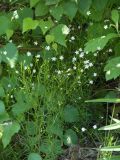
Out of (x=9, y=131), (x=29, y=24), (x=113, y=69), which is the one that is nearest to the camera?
(x=9, y=131)

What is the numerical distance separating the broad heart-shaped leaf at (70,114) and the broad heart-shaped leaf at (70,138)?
6cm

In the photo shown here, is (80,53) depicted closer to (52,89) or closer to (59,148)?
(52,89)

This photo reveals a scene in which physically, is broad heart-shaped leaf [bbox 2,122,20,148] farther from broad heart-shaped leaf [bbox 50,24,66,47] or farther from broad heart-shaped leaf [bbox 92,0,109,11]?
Answer: broad heart-shaped leaf [bbox 92,0,109,11]

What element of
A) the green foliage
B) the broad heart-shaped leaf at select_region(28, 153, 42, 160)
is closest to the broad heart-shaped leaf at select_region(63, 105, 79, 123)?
the green foliage

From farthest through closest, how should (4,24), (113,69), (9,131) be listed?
(4,24) → (113,69) → (9,131)

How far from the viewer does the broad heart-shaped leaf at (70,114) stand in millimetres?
2520

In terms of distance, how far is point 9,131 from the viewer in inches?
87.0

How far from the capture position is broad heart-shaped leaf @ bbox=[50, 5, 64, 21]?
7.91ft

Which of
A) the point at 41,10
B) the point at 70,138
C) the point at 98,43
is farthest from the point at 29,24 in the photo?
the point at 70,138

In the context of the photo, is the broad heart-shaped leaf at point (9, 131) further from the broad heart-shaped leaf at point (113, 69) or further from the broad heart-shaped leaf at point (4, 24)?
the broad heart-shaped leaf at point (4, 24)

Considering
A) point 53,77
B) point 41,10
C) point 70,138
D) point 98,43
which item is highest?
point 41,10

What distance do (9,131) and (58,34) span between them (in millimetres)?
624

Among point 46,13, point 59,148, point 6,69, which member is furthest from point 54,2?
point 59,148

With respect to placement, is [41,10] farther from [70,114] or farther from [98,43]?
[70,114]
